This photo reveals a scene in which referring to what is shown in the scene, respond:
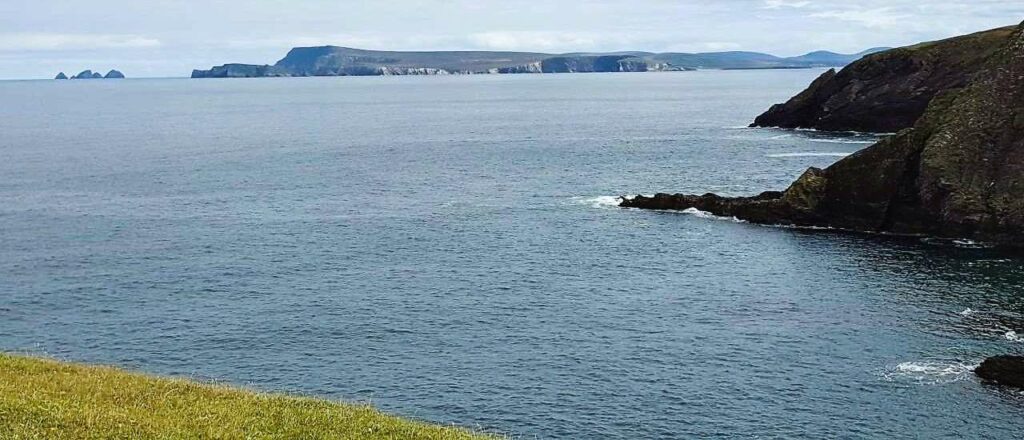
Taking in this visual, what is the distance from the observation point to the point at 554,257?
86.8m

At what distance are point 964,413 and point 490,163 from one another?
108079 mm

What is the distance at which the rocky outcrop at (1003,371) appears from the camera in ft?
174

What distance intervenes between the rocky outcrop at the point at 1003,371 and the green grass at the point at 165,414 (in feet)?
119

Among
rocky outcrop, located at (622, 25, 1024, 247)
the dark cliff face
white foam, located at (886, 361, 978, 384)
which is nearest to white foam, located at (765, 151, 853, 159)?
the dark cliff face

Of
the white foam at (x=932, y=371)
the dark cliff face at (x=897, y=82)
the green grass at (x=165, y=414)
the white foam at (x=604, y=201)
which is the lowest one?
the white foam at (x=932, y=371)

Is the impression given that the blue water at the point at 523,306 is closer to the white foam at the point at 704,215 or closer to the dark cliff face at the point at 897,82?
the white foam at the point at 704,215

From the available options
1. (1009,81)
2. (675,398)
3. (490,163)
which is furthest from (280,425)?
(490,163)

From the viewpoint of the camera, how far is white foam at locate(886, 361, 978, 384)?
179 ft

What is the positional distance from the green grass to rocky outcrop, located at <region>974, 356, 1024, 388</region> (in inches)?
A: 1426

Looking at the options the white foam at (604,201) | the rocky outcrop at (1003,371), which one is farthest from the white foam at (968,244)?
the rocky outcrop at (1003,371)

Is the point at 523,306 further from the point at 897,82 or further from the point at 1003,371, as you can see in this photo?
the point at 897,82

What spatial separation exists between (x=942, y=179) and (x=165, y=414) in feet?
277

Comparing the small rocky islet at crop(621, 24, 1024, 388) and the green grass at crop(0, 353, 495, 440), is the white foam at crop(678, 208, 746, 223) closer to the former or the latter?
the small rocky islet at crop(621, 24, 1024, 388)

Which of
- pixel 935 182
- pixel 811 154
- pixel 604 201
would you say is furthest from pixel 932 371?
pixel 811 154
